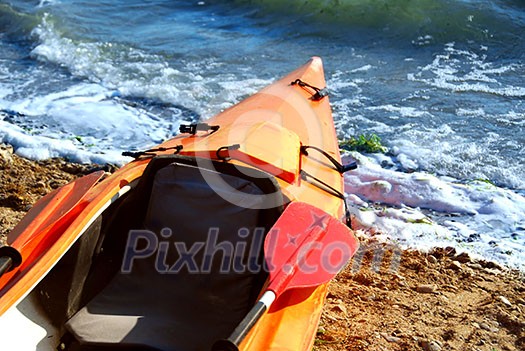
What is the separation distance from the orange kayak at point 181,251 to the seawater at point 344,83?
1.66m

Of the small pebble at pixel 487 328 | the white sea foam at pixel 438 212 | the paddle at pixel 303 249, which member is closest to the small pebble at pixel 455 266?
the white sea foam at pixel 438 212

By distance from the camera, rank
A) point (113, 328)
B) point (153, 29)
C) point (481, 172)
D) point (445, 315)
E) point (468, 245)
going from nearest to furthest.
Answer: point (113, 328) → point (445, 315) → point (468, 245) → point (481, 172) → point (153, 29)

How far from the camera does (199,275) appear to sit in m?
3.17

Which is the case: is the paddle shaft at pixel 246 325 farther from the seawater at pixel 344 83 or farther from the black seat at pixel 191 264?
the seawater at pixel 344 83

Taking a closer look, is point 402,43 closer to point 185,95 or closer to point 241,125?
point 185,95

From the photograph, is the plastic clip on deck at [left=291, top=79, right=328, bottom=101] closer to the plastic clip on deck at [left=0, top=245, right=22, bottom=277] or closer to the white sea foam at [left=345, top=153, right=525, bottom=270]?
the white sea foam at [left=345, top=153, right=525, bottom=270]

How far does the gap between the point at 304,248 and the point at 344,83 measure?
5009mm

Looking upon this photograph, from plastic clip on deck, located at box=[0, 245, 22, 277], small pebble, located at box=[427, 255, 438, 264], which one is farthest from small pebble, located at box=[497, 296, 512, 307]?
plastic clip on deck, located at box=[0, 245, 22, 277]

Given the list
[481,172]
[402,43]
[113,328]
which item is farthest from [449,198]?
[402,43]

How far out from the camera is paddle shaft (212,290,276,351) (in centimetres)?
227

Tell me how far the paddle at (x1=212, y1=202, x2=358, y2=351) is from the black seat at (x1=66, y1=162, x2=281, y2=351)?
0.48ft

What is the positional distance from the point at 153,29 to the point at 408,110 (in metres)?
4.38

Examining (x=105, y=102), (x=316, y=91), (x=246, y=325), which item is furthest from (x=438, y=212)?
(x=105, y=102)

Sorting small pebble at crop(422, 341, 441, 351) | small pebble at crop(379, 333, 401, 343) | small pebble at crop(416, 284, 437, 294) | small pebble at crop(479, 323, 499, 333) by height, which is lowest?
small pebble at crop(416, 284, 437, 294)
